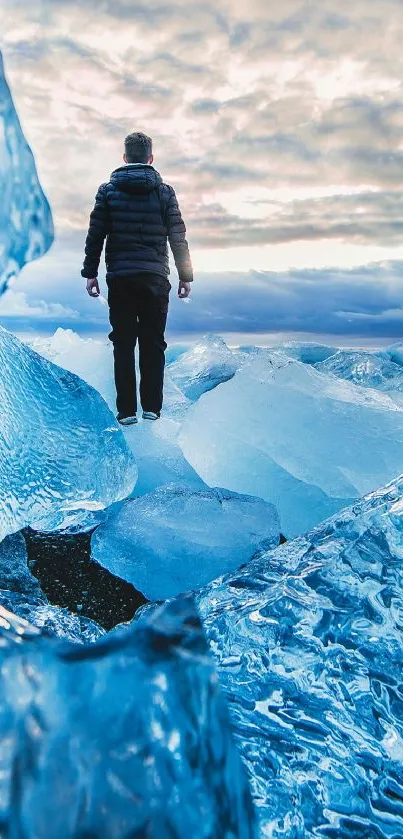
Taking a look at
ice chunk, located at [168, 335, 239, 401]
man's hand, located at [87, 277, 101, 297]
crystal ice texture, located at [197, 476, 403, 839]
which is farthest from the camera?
ice chunk, located at [168, 335, 239, 401]

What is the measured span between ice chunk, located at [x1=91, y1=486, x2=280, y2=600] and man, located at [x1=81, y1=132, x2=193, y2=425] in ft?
3.98

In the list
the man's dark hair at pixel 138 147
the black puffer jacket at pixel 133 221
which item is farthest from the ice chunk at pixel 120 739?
the man's dark hair at pixel 138 147

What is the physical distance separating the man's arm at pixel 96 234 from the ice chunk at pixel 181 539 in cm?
171

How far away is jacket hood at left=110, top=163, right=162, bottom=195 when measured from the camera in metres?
3.42

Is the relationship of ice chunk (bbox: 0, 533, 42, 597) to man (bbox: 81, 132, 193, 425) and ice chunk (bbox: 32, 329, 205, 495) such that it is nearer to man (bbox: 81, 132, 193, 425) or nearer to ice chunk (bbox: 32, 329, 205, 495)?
ice chunk (bbox: 32, 329, 205, 495)

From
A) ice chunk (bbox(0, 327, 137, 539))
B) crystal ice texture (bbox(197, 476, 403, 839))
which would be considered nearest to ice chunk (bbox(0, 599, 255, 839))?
crystal ice texture (bbox(197, 476, 403, 839))

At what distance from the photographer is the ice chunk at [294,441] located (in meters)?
2.39

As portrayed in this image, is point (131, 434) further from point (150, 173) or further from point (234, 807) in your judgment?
point (234, 807)

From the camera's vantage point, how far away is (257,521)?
221 cm

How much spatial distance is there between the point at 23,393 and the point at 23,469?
0.31 metres

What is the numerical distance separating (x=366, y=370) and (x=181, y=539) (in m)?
3.99

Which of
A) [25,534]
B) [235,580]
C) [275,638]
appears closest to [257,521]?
[235,580]

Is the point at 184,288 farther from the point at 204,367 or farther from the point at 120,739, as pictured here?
the point at 120,739

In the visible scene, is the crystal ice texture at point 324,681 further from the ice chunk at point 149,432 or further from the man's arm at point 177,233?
the man's arm at point 177,233
